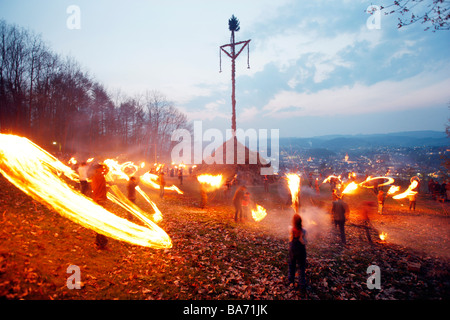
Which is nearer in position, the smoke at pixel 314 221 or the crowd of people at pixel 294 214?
the crowd of people at pixel 294 214

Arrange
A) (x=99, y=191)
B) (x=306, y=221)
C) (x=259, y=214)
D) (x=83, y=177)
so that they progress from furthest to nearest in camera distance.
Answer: (x=259, y=214)
(x=306, y=221)
(x=83, y=177)
(x=99, y=191)

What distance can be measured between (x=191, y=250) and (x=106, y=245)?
127 inches

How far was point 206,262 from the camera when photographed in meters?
8.30

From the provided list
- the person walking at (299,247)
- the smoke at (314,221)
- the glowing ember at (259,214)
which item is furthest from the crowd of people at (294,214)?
the smoke at (314,221)

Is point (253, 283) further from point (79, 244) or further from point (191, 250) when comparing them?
point (79, 244)

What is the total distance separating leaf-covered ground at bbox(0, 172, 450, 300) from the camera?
236 inches

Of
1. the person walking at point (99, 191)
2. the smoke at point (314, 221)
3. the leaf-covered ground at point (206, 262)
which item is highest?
the person walking at point (99, 191)

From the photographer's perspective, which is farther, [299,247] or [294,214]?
[294,214]

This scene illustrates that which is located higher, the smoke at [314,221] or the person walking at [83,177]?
the person walking at [83,177]

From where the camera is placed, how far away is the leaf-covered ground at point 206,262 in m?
5.99

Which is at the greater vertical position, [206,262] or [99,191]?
[99,191]

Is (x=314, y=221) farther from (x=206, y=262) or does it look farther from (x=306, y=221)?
(x=206, y=262)

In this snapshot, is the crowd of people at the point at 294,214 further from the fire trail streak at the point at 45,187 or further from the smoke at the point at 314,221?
the smoke at the point at 314,221

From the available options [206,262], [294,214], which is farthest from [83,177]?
[294,214]
